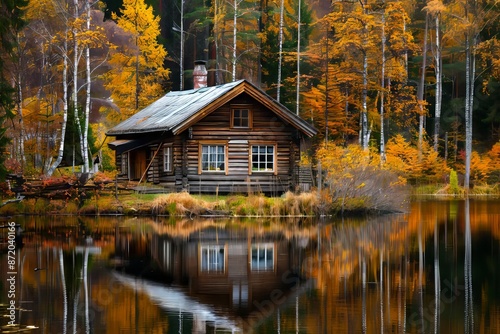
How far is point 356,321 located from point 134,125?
33.8 meters

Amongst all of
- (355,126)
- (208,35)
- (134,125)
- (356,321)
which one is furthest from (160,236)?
(208,35)

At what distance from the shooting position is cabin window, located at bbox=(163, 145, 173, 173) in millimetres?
44844

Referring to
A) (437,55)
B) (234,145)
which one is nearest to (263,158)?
(234,145)

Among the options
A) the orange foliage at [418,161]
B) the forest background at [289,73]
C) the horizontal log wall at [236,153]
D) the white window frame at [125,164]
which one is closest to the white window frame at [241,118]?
the horizontal log wall at [236,153]

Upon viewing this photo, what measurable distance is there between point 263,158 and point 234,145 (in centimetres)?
158

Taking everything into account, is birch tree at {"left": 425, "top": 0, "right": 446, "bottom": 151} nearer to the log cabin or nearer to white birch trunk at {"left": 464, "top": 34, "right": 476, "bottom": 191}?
white birch trunk at {"left": 464, "top": 34, "right": 476, "bottom": 191}

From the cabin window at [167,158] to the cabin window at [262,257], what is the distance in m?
19.5

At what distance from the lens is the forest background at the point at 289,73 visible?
51.0m

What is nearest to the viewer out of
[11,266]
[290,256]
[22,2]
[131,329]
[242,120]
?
[131,329]

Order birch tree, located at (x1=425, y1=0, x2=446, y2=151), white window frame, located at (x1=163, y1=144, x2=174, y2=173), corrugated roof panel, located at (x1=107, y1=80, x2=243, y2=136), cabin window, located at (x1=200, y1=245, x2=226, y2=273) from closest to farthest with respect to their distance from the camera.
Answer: cabin window, located at (x1=200, y1=245, x2=226, y2=273) → corrugated roof panel, located at (x1=107, y1=80, x2=243, y2=136) → white window frame, located at (x1=163, y1=144, x2=174, y2=173) → birch tree, located at (x1=425, y1=0, x2=446, y2=151)

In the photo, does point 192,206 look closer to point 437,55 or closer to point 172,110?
point 172,110

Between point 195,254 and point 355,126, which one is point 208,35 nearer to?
point 355,126

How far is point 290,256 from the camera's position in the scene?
2339 cm

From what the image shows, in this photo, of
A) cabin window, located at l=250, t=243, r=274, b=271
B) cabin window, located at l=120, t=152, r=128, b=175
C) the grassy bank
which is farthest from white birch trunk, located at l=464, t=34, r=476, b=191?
cabin window, located at l=250, t=243, r=274, b=271
